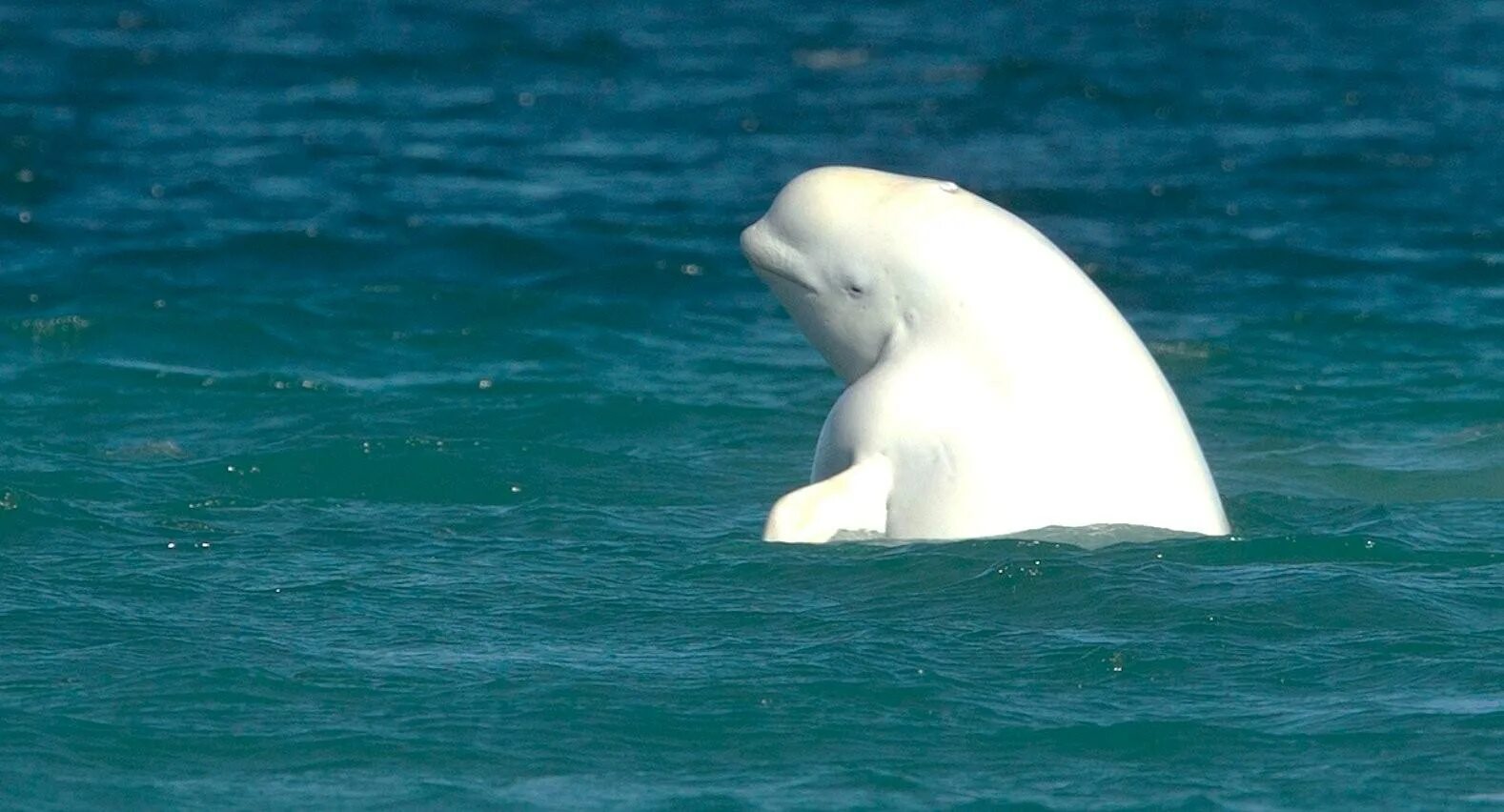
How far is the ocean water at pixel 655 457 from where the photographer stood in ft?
27.7

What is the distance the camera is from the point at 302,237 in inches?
858

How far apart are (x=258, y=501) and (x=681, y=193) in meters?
12.8

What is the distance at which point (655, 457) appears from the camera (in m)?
14.3

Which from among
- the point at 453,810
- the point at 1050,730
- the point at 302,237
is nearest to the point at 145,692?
the point at 453,810

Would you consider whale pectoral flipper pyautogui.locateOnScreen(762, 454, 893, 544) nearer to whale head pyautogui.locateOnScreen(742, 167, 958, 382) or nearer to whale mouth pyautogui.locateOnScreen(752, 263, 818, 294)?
whale head pyautogui.locateOnScreen(742, 167, 958, 382)

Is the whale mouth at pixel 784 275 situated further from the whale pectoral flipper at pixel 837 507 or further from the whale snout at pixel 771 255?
the whale pectoral flipper at pixel 837 507

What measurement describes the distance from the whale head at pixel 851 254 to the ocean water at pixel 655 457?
3.54 ft

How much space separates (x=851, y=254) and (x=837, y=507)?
1.37 m

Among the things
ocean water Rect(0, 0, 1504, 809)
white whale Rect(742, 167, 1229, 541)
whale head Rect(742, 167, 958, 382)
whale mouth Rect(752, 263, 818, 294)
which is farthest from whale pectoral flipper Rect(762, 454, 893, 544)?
whale mouth Rect(752, 263, 818, 294)

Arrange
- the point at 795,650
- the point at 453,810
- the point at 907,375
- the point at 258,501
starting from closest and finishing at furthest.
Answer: the point at 453,810 < the point at 795,650 < the point at 907,375 < the point at 258,501

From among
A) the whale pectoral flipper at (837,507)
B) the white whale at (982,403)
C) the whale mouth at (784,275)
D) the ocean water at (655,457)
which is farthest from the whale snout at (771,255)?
the ocean water at (655,457)

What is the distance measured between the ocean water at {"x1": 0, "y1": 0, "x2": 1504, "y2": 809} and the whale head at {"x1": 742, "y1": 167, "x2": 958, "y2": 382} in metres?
1.08

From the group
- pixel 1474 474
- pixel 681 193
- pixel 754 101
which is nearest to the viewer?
pixel 1474 474

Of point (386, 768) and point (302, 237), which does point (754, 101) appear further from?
point (386, 768)
